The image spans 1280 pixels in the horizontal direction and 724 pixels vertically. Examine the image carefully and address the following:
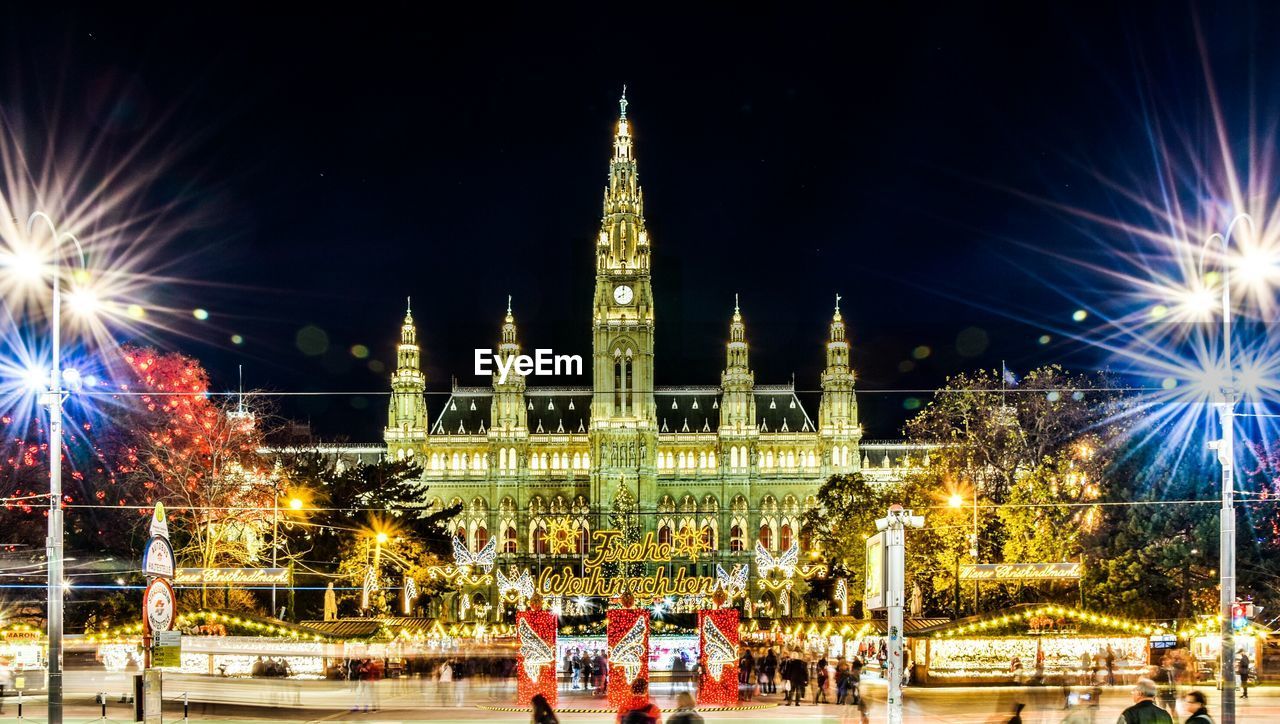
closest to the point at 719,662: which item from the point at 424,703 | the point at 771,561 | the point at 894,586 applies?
the point at 424,703

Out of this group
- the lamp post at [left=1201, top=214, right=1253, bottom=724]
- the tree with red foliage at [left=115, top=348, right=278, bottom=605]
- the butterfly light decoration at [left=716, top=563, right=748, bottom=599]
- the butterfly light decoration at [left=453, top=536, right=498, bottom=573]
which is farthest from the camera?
the butterfly light decoration at [left=453, top=536, right=498, bottom=573]

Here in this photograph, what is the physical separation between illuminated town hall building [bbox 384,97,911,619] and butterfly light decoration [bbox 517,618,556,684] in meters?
76.2

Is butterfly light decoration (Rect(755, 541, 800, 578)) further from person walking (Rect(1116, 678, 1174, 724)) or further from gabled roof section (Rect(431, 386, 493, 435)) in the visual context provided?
gabled roof section (Rect(431, 386, 493, 435))

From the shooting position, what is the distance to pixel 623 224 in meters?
111

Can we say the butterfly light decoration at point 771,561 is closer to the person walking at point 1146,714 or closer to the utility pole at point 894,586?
the utility pole at point 894,586

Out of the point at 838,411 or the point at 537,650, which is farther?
the point at 838,411

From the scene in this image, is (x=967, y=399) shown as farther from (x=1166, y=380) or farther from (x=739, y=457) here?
(x=739, y=457)

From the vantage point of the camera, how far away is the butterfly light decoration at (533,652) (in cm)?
3014

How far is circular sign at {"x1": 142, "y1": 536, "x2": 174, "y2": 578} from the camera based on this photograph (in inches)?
731

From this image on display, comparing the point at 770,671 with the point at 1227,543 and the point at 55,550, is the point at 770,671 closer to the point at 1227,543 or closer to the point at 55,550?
the point at 1227,543

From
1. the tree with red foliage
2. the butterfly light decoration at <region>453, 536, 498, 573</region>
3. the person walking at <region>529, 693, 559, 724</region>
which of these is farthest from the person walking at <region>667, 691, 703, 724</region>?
the butterfly light decoration at <region>453, 536, 498, 573</region>

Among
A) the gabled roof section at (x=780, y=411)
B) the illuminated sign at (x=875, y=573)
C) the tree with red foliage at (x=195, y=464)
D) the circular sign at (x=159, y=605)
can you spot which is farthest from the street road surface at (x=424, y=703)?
the gabled roof section at (x=780, y=411)

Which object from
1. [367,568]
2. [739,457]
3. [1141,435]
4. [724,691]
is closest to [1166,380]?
[1141,435]

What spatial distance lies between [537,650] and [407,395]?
8276cm
